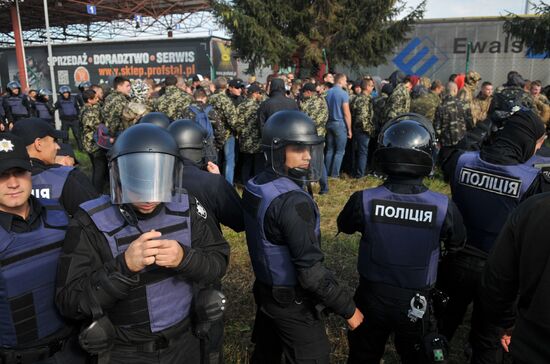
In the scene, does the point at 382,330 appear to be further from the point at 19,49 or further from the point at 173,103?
the point at 19,49

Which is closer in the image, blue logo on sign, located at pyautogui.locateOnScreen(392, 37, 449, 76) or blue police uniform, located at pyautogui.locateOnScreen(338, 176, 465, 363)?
blue police uniform, located at pyautogui.locateOnScreen(338, 176, 465, 363)

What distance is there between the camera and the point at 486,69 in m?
15.1

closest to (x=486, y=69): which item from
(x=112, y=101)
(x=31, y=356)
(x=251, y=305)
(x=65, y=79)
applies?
(x=112, y=101)

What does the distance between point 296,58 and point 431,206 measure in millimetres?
18093

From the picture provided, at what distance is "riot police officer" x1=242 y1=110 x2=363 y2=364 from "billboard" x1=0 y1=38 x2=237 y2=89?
16.3 m

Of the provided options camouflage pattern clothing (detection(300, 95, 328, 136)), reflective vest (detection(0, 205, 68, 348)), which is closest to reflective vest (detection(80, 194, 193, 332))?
reflective vest (detection(0, 205, 68, 348))

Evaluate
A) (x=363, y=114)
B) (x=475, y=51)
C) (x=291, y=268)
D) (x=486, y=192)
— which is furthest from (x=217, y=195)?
(x=475, y=51)

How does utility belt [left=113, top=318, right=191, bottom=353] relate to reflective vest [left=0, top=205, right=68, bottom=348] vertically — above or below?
below

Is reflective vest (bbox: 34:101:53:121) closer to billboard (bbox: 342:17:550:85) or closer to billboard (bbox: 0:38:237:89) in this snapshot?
billboard (bbox: 0:38:237:89)

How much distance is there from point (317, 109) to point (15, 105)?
9.97 m

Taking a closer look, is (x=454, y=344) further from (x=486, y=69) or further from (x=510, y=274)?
(x=486, y=69)

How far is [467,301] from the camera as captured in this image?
3.05m

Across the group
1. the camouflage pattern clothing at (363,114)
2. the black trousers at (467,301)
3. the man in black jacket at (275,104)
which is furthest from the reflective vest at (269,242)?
the camouflage pattern clothing at (363,114)

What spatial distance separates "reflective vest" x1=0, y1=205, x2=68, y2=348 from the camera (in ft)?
6.05
